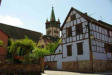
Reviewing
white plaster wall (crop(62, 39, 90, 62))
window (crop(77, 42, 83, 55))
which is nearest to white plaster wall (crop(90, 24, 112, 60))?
white plaster wall (crop(62, 39, 90, 62))

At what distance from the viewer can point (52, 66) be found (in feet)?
85.5

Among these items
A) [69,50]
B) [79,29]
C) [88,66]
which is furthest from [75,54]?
[79,29]

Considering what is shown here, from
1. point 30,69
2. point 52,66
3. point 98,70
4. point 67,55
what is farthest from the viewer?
point 52,66

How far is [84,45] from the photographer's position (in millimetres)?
20922

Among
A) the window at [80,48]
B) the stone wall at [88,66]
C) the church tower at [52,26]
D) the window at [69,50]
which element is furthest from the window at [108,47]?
the church tower at [52,26]

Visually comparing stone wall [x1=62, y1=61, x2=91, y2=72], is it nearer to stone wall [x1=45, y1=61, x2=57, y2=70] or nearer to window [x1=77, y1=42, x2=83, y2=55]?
window [x1=77, y1=42, x2=83, y2=55]

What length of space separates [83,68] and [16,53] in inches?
396

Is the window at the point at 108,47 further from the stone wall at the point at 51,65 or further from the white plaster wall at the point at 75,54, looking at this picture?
the stone wall at the point at 51,65

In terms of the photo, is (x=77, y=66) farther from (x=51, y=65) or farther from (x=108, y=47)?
(x=108, y=47)

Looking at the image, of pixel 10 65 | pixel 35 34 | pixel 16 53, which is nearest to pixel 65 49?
pixel 16 53

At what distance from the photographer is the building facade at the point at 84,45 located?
20.4m

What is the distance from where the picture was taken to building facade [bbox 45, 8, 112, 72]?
2038 centimetres

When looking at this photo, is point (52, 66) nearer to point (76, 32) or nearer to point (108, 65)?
point (76, 32)

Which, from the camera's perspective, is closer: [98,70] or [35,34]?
[98,70]
